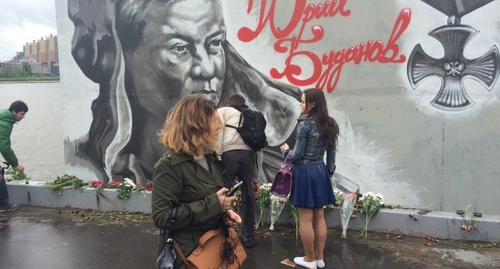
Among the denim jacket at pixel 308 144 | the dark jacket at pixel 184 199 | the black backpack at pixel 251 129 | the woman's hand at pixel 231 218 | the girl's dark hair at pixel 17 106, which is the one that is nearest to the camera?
the dark jacket at pixel 184 199

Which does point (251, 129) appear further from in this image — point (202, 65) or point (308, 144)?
point (202, 65)

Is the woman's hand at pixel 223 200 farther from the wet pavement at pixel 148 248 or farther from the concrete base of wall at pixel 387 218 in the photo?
the concrete base of wall at pixel 387 218

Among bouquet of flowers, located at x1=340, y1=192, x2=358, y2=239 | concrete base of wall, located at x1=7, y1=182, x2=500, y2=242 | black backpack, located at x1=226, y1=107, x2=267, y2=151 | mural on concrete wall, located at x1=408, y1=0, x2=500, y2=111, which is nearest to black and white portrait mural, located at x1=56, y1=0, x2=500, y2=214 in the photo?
mural on concrete wall, located at x1=408, y1=0, x2=500, y2=111

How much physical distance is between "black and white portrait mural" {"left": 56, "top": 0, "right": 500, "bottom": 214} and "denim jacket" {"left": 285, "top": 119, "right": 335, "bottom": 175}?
85.5 inches

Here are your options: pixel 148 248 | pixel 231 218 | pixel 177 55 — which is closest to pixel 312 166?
pixel 231 218

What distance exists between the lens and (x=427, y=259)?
379 cm

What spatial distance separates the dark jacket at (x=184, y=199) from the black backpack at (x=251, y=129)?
6.15 feet

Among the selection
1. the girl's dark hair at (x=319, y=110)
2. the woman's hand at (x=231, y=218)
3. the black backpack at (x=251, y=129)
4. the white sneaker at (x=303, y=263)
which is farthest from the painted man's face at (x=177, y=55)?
the woman's hand at (x=231, y=218)

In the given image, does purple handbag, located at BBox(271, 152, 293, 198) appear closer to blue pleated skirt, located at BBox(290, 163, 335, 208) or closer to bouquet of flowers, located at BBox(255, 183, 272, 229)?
blue pleated skirt, located at BBox(290, 163, 335, 208)

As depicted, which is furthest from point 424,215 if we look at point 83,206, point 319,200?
point 83,206

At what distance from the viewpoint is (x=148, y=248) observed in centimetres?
420

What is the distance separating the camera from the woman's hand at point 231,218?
214cm

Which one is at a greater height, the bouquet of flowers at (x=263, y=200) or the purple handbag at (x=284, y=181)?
the purple handbag at (x=284, y=181)

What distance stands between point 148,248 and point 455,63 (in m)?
4.16
